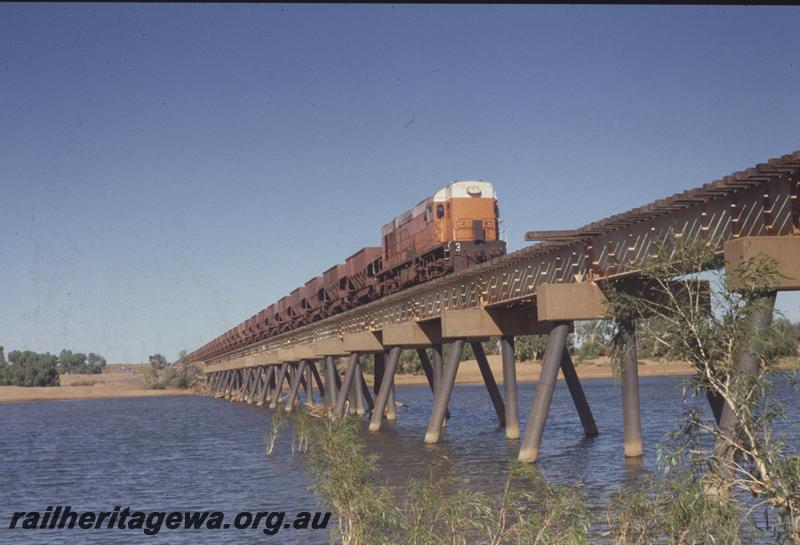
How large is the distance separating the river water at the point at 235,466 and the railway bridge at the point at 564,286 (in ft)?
5.41

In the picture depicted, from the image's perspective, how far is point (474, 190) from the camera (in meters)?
42.0

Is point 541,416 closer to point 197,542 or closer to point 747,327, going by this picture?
point 197,542

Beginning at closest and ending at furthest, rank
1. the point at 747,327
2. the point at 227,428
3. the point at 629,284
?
the point at 747,327
the point at 629,284
the point at 227,428

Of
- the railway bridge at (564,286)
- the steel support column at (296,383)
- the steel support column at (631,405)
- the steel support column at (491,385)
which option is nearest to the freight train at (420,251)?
the railway bridge at (564,286)

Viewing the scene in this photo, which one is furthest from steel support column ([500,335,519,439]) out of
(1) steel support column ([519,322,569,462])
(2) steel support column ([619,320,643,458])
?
(1) steel support column ([519,322,569,462])

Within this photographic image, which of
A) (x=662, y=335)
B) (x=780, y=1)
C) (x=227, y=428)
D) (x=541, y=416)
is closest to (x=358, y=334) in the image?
(x=227, y=428)

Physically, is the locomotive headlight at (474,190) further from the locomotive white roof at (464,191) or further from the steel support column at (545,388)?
the steel support column at (545,388)

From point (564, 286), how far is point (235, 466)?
1587 centimetres

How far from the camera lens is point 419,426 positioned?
49469 mm

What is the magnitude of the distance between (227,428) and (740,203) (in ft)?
143

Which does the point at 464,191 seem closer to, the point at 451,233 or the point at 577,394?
the point at 451,233

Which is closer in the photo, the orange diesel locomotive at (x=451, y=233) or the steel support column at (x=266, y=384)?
the orange diesel locomotive at (x=451, y=233)

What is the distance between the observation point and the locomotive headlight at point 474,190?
4178 cm

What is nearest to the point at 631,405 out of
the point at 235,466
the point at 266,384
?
the point at 235,466
